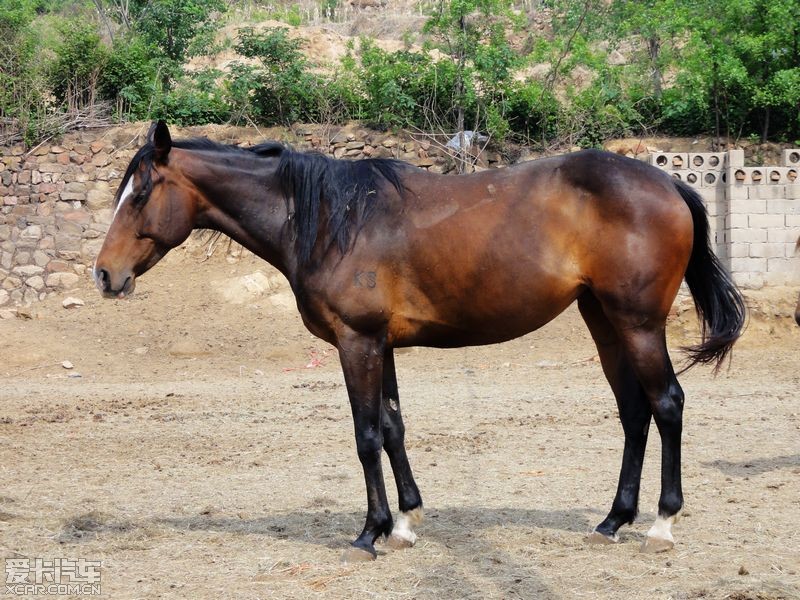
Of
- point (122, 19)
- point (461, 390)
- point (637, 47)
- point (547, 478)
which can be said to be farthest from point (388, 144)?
point (637, 47)

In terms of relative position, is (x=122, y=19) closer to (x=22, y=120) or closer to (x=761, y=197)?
(x=22, y=120)

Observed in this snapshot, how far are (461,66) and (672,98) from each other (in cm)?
436

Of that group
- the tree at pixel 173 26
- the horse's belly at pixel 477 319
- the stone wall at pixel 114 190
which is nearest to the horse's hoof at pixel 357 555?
the horse's belly at pixel 477 319

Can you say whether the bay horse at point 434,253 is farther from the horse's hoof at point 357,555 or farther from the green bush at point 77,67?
the green bush at point 77,67

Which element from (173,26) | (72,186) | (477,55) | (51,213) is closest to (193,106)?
(173,26)

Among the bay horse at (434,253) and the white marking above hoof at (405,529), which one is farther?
the white marking above hoof at (405,529)

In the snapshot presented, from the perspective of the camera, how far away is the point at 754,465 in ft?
22.6

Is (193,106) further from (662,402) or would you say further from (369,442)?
(662,402)

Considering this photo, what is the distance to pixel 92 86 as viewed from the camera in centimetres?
1827

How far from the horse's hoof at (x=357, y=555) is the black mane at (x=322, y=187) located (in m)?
1.59

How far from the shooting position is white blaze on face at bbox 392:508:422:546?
204 inches

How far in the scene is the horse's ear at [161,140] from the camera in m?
5.01

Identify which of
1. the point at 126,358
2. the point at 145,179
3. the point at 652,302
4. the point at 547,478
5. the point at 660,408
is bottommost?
the point at 126,358

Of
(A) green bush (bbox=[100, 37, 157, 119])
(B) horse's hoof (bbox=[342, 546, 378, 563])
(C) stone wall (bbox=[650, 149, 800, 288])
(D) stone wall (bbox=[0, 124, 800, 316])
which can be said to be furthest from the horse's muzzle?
(A) green bush (bbox=[100, 37, 157, 119])
